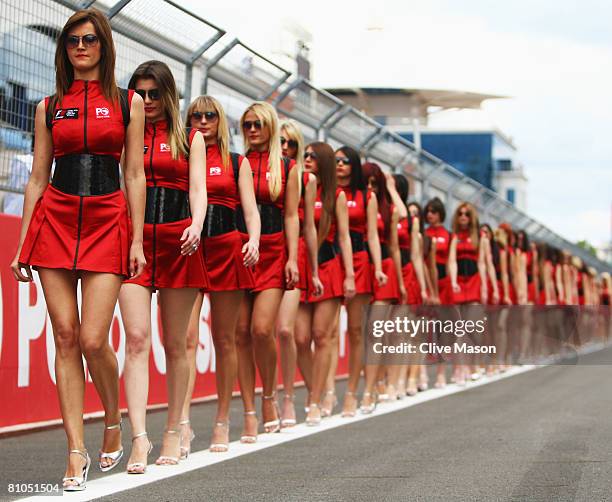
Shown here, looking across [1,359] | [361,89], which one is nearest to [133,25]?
[1,359]

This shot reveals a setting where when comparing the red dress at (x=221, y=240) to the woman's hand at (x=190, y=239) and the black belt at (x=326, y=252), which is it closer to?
the woman's hand at (x=190, y=239)

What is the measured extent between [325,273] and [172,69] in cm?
206

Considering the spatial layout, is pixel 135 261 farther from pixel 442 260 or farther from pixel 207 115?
pixel 442 260

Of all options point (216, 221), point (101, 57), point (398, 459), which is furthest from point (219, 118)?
point (398, 459)

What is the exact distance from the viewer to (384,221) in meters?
12.5

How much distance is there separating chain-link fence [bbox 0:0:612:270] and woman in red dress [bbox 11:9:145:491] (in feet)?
9.01

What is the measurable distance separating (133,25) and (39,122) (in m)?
4.43

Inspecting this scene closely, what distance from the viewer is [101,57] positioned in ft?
21.3

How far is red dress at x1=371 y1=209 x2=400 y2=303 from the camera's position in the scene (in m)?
12.5

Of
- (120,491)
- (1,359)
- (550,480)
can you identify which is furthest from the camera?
(1,359)

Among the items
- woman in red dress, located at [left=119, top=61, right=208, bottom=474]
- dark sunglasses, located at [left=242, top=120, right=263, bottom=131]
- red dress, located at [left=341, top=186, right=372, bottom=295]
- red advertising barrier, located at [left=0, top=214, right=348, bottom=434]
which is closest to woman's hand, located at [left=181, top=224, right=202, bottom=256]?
woman in red dress, located at [left=119, top=61, right=208, bottom=474]

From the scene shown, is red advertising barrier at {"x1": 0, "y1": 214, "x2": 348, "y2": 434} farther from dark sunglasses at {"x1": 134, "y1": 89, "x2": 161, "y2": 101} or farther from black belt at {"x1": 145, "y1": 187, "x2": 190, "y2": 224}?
dark sunglasses at {"x1": 134, "y1": 89, "x2": 161, "y2": 101}

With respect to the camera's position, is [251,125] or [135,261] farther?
[251,125]

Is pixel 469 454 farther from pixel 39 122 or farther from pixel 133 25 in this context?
pixel 133 25
